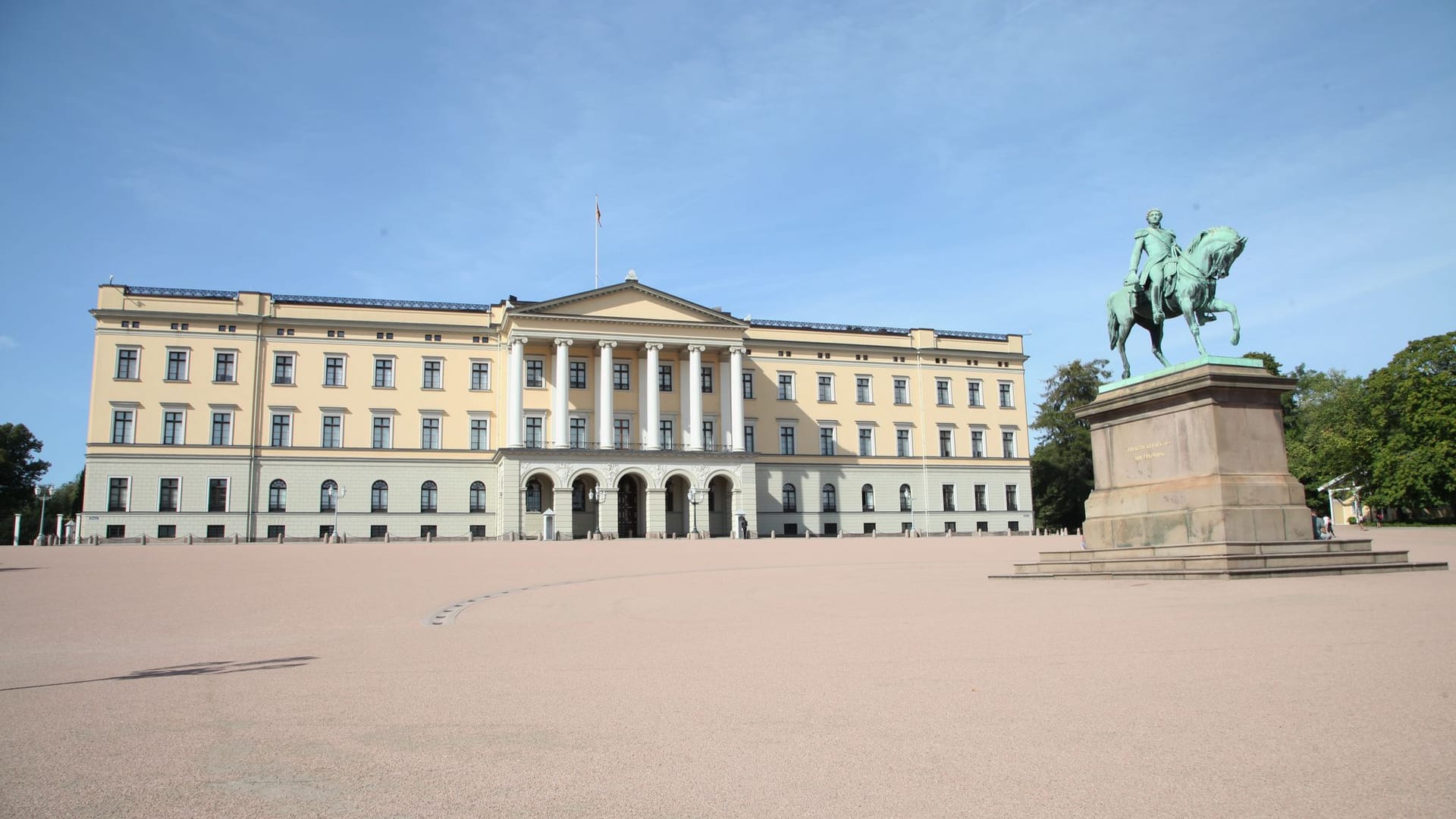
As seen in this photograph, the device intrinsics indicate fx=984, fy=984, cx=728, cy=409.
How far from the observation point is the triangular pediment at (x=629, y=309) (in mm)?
58250

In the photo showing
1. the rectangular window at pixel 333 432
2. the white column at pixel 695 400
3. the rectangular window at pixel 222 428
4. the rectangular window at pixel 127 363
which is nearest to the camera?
the rectangular window at pixel 127 363

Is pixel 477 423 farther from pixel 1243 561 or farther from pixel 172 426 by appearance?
pixel 1243 561

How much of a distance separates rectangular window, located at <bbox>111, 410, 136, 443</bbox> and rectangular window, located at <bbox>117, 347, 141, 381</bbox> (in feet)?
6.38

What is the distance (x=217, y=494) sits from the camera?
5531cm

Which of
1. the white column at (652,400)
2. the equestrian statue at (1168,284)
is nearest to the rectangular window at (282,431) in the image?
the white column at (652,400)

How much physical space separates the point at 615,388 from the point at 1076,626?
2076 inches

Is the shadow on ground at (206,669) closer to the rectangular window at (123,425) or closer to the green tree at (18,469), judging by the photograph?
the rectangular window at (123,425)

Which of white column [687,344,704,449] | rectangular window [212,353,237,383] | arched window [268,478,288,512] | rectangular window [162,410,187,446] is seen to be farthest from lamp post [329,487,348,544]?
white column [687,344,704,449]

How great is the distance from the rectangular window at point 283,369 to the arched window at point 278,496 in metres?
5.85

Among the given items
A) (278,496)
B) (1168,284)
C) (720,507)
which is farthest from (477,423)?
(1168,284)

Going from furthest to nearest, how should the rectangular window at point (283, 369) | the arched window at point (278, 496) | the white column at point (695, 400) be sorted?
the white column at point (695, 400), the rectangular window at point (283, 369), the arched window at point (278, 496)

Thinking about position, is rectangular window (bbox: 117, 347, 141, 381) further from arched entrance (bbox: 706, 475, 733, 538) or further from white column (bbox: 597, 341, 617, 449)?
arched entrance (bbox: 706, 475, 733, 538)

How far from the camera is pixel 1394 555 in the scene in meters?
15.7

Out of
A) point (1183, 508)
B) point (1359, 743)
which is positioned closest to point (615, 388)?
point (1183, 508)
